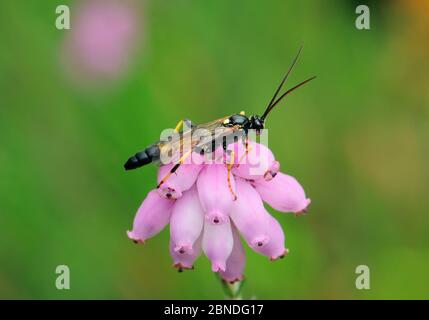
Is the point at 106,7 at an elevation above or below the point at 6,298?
above

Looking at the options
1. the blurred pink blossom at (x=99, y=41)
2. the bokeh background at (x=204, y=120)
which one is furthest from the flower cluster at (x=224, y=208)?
the blurred pink blossom at (x=99, y=41)

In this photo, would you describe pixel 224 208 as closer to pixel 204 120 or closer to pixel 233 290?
pixel 233 290

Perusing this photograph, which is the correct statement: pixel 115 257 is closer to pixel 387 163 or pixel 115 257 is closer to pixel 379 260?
pixel 379 260

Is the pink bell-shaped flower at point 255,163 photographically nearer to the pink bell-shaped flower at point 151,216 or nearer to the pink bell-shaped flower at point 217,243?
the pink bell-shaped flower at point 217,243

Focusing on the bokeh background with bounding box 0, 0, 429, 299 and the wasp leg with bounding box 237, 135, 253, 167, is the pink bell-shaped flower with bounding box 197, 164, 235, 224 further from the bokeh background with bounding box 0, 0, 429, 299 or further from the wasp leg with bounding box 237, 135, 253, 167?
the bokeh background with bounding box 0, 0, 429, 299

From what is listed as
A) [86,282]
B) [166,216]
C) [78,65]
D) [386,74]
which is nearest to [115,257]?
[86,282]

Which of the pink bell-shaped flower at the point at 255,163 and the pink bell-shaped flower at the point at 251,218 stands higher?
the pink bell-shaped flower at the point at 255,163

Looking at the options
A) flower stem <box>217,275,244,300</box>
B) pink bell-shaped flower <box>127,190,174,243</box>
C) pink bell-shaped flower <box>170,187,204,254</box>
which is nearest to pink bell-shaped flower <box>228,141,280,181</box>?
pink bell-shaped flower <box>170,187,204,254</box>
